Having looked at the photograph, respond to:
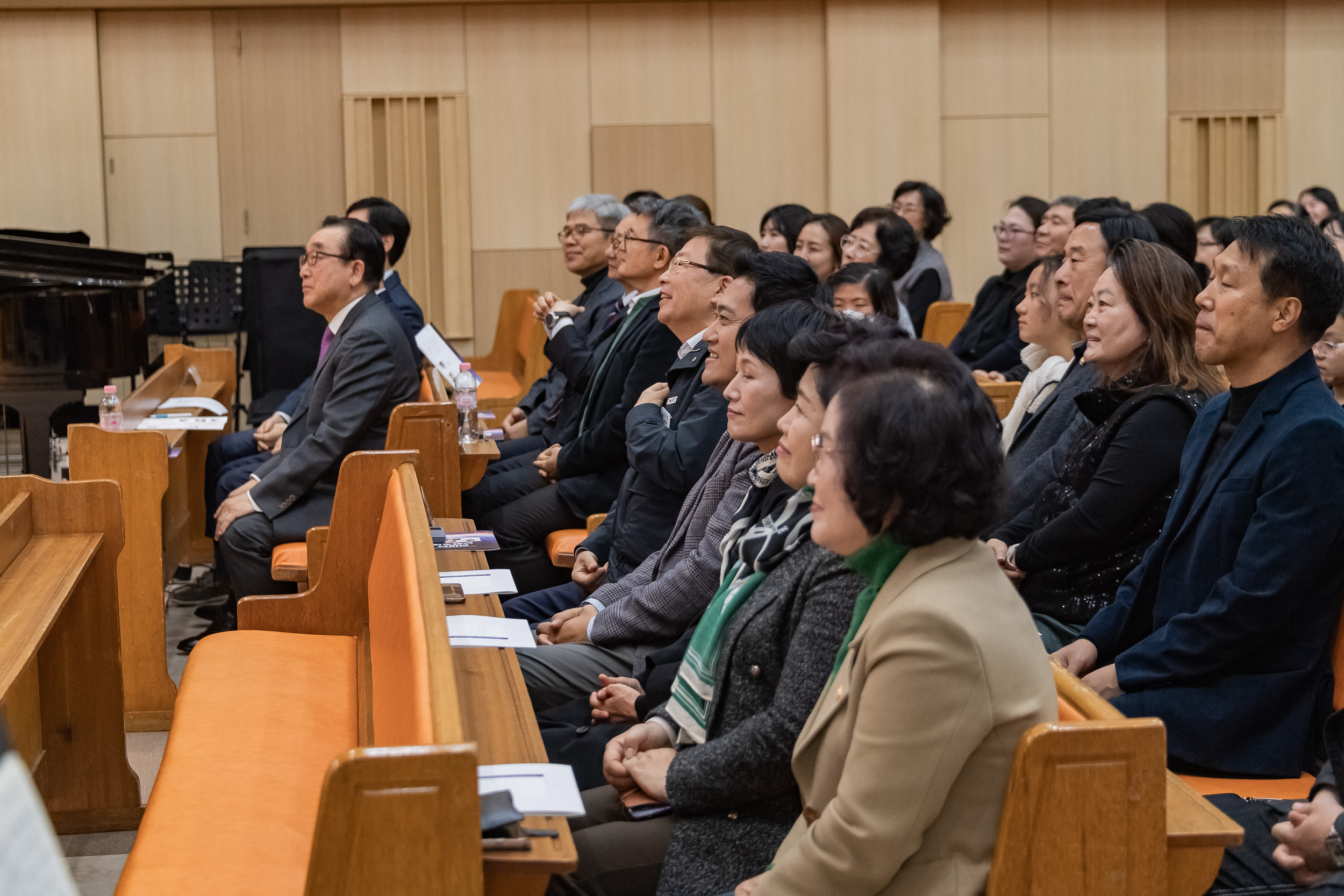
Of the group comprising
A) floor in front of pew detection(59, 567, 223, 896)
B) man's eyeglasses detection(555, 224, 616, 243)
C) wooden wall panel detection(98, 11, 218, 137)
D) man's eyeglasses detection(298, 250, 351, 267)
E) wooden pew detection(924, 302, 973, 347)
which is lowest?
floor in front of pew detection(59, 567, 223, 896)

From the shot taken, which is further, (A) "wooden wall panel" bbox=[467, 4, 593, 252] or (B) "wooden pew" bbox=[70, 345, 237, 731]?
(A) "wooden wall panel" bbox=[467, 4, 593, 252]

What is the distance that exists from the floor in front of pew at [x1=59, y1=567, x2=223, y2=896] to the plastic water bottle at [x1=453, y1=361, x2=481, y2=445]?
127 cm

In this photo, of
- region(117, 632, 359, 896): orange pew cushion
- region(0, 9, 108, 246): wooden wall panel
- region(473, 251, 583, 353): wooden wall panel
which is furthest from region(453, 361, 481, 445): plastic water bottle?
region(0, 9, 108, 246): wooden wall panel

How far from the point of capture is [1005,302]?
654 centimetres

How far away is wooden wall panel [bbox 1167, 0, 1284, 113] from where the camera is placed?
930 centimetres

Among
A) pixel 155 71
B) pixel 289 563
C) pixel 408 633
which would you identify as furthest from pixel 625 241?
pixel 155 71

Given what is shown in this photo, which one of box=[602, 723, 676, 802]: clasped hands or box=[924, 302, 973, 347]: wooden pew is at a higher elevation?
box=[924, 302, 973, 347]: wooden pew

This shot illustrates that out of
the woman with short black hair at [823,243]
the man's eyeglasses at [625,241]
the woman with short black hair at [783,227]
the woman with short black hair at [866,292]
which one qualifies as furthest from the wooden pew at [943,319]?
the man's eyeglasses at [625,241]

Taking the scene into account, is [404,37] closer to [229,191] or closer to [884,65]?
[229,191]

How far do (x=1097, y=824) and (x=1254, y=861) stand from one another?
1.58 feet

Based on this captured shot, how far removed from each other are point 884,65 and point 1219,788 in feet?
24.7

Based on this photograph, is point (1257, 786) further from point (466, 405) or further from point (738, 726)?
point (466, 405)

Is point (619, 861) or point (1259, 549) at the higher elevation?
point (1259, 549)

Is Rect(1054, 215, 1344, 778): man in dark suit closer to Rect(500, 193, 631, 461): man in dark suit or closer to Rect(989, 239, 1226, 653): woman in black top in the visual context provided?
Rect(989, 239, 1226, 653): woman in black top
